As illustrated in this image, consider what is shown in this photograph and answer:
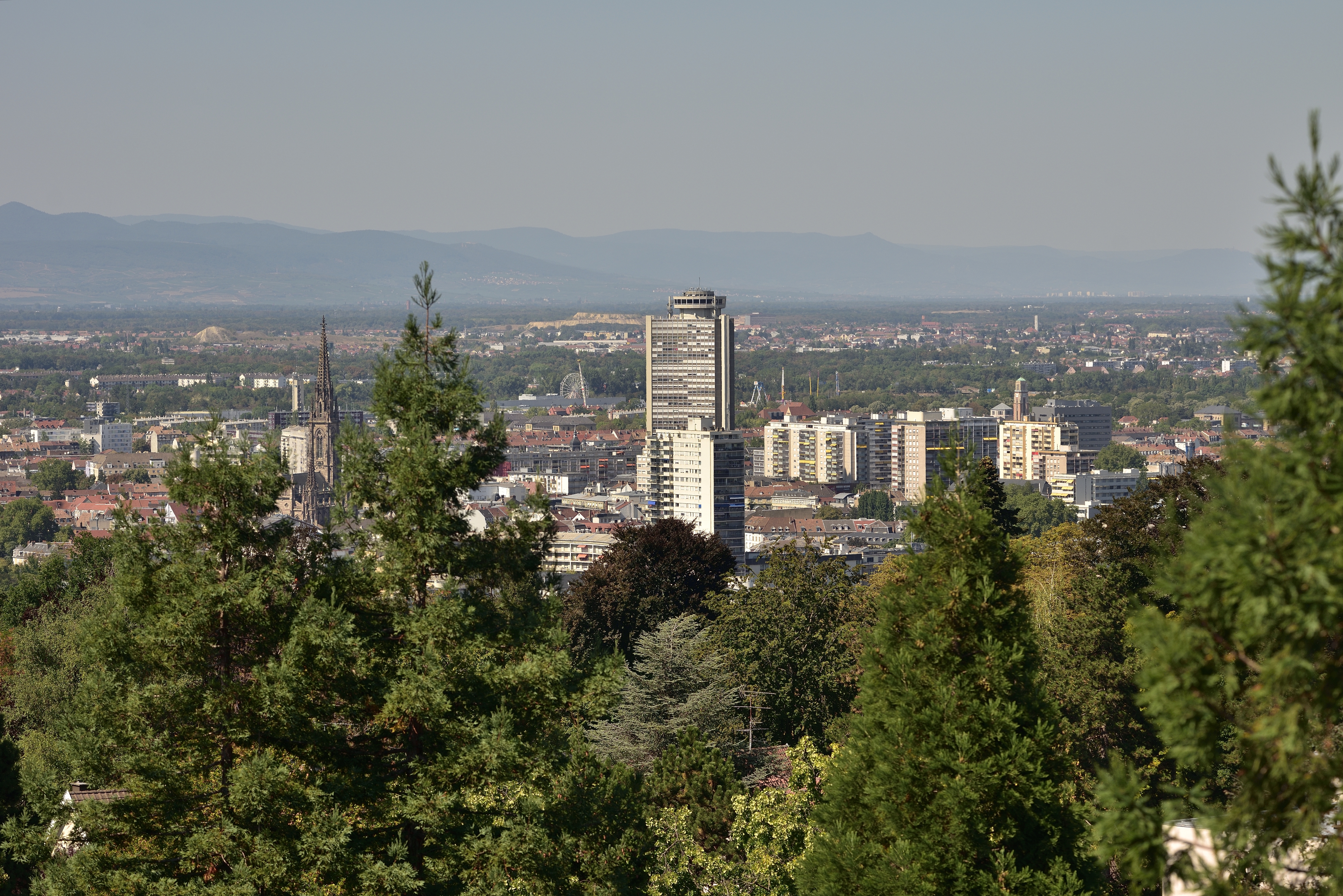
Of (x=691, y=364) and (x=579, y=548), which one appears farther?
(x=691, y=364)

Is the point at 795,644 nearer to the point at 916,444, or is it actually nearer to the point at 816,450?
the point at 916,444

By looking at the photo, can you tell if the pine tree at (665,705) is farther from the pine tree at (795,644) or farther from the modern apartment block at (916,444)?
the modern apartment block at (916,444)

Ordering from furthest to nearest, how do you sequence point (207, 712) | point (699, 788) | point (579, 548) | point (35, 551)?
point (35, 551) < point (579, 548) < point (699, 788) < point (207, 712)

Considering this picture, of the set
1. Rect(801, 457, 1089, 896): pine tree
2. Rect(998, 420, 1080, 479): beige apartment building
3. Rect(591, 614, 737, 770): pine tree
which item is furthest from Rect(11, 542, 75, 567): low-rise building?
Rect(998, 420, 1080, 479): beige apartment building

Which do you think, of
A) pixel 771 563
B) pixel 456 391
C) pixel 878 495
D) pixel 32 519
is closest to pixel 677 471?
Answer: pixel 878 495

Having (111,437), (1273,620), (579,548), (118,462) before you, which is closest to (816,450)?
(579,548)

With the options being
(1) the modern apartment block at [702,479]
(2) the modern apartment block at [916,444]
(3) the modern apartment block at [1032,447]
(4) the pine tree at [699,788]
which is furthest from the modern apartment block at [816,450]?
(4) the pine tree at [699,788]

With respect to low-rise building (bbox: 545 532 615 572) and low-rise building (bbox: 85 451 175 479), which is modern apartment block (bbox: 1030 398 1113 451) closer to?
low-rise building (bbox: 545 532 615 572)

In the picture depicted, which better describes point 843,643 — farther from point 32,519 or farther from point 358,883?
point 32,519
